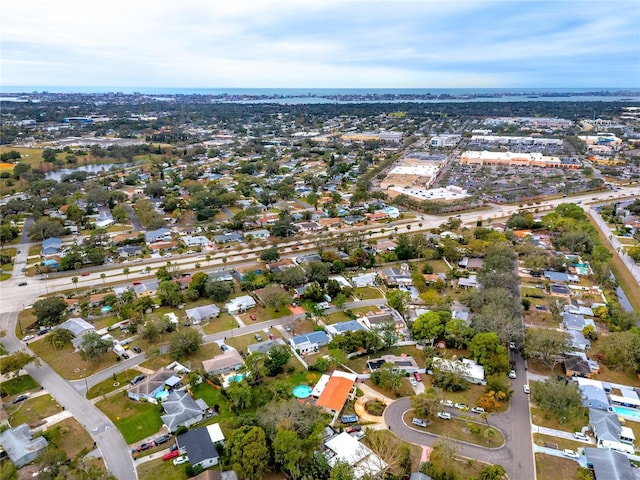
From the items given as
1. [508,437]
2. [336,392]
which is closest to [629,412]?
[508,437]

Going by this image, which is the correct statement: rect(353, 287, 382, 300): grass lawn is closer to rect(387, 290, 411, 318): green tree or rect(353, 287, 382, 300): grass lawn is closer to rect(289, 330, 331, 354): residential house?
rect(387, 290, 411, 318): green tree

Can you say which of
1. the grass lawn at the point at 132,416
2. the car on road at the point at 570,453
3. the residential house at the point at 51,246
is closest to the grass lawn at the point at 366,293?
the car on road at the point at 570,453

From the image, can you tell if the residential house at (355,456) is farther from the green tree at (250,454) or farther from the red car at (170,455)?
the red car at (170,455)

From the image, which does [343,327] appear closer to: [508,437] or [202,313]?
[202,313]

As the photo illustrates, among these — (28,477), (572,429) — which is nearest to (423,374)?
(572,429)

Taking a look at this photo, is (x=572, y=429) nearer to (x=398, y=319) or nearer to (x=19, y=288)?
(x=398, y=319)

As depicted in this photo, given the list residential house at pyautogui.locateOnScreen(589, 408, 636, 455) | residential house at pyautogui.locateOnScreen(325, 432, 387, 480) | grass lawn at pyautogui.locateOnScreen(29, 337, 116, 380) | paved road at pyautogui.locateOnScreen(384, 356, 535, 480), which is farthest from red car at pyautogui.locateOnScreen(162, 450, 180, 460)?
residential house at pyautogui.locateOnScreen(589, 408, 636, 455)
